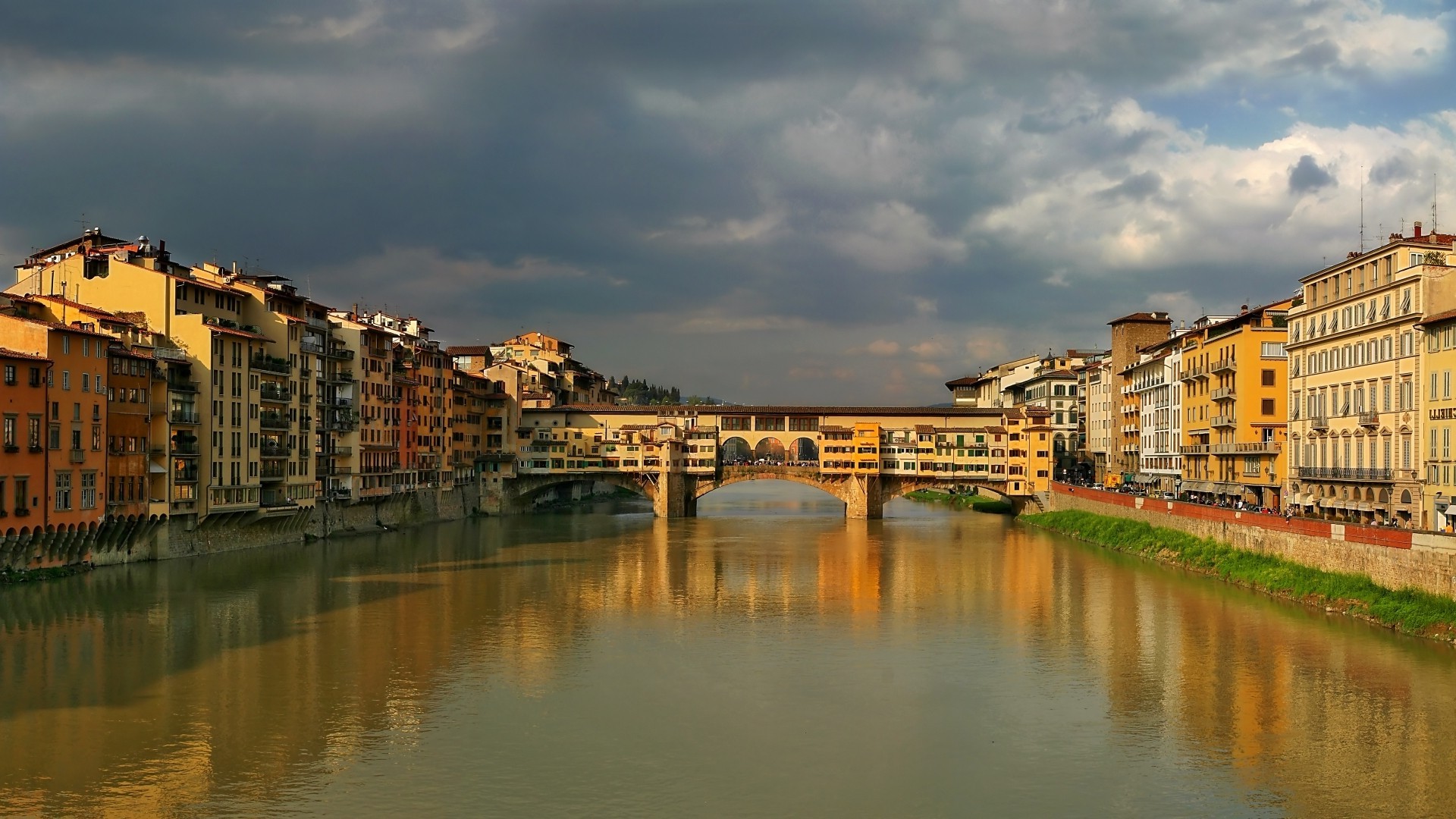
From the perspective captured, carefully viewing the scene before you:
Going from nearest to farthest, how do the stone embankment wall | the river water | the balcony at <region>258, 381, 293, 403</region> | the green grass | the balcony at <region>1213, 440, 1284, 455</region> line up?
the river water → the stone embankment wall → the green grass → the balcony at <region>1213, 440, 1284, 455</region> → the balcony at <region>258, 381, 293, 403</region>

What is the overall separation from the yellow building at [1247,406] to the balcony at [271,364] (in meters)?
42.9

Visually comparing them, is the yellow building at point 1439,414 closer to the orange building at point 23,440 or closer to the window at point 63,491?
the orange building at point 23,440

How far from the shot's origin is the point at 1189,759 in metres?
23.2

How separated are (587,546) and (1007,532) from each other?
24721 mm

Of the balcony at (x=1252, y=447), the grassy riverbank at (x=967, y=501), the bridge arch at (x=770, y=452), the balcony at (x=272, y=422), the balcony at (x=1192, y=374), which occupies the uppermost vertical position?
the balcony at (x=1192, y=374)

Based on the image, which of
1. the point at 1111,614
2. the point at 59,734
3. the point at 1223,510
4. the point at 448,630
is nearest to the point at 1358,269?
the point at 1223,510

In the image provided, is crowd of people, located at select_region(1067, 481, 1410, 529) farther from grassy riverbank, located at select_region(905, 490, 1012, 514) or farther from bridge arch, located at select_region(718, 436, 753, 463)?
bridge arch, located at select_region(718, 436, 753, 463)

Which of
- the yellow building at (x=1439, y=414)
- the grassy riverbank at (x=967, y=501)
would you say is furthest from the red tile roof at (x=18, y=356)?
the grassy riverbank at (x=967, y=501)

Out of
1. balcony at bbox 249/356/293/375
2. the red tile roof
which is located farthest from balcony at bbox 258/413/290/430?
the red tile roof

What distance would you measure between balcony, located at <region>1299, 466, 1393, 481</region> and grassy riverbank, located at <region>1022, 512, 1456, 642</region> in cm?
409

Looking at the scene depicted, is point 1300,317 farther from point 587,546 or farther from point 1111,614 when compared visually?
point 587,546

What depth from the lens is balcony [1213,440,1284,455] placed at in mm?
53906

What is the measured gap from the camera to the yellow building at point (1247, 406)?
180ft

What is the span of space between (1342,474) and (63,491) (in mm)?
44097
